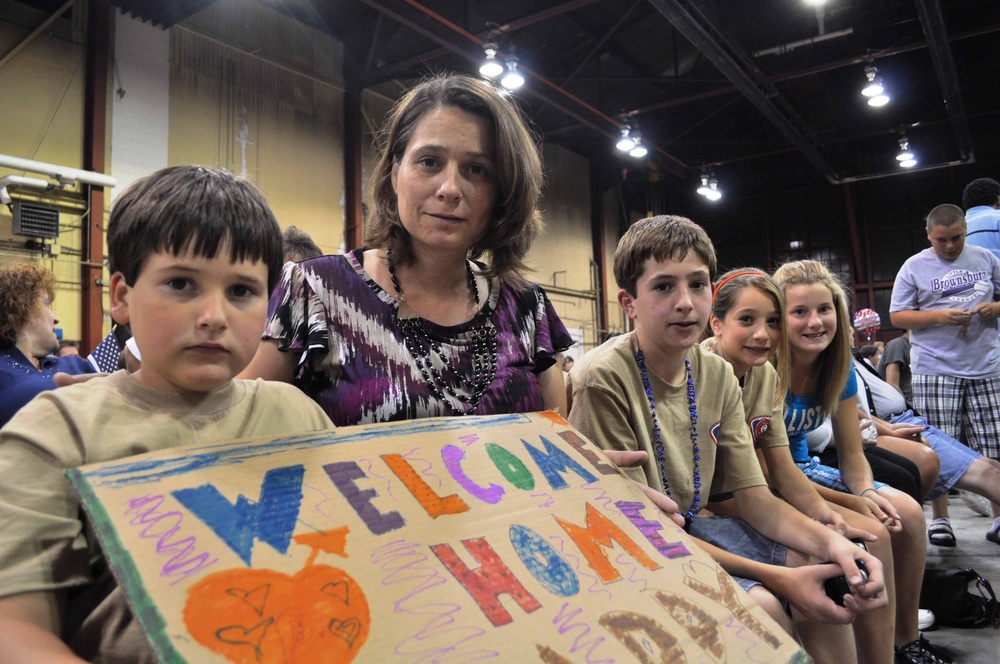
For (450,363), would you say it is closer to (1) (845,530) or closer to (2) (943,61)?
(1) (845,530)

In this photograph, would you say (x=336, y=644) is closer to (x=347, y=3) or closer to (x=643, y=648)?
(x=643, y=648)

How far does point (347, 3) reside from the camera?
280 inches

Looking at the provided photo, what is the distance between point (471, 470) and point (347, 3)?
292 inches

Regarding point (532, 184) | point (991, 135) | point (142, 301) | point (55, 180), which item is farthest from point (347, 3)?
point (991, 135)

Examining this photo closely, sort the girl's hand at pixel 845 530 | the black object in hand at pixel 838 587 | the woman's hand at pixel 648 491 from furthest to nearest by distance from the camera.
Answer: the girl's hand at pixel 845 530, the black object in hand at pixel 838 587, the woman's hand at pixel 648 491

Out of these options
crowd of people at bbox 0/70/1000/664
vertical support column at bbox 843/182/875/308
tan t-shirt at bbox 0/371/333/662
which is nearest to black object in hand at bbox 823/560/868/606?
crowd of people at bbox 0/70/1000/664

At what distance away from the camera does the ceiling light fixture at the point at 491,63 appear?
21.0ft

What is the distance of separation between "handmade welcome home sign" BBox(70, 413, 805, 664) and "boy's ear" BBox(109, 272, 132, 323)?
0.25 meters

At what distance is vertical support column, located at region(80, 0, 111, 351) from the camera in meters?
5.42

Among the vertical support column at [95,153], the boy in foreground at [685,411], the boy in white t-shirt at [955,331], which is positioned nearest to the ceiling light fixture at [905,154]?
the boy in white t-shirt at [955,331]

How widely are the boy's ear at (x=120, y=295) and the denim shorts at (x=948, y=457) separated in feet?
10.5

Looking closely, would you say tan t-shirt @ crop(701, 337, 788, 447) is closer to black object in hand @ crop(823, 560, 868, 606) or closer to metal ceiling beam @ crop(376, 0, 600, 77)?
black object in hand @ crop(823, 560, 868, 606)

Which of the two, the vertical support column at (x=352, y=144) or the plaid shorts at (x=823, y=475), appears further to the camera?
the vertical support column at (x=352, y=144)

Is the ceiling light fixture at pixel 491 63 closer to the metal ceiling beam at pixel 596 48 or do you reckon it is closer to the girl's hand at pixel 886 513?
the metal ceiling beam at pixel 596 48
